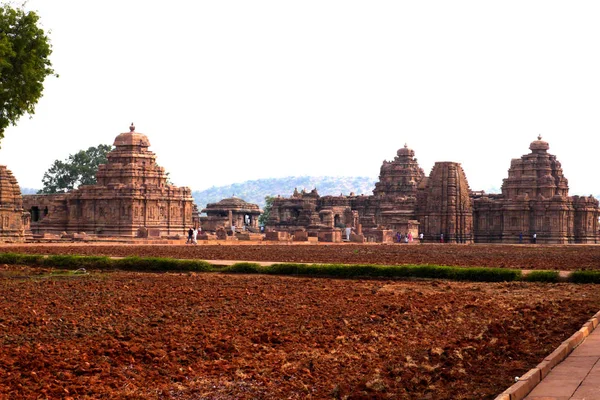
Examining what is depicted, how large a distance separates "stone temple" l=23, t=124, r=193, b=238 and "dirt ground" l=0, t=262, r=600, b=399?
60253mm

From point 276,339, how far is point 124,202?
7158cm

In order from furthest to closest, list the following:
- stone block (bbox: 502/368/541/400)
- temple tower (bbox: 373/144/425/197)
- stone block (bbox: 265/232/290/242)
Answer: temple tower (bbox: 373/144/425/197) < stone block (bbox: 265/232/290/242) < stone block (bbox: 502/368/541/400)

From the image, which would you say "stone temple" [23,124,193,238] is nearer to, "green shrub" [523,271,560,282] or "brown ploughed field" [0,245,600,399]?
"green shrub" [523,271,560,282]

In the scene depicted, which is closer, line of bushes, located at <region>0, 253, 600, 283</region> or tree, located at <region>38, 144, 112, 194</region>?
Result: line of bushes, located at <region>0, 253, 600, 283</region>

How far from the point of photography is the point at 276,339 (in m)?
15.9

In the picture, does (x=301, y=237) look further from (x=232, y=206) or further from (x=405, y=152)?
(x=405, y=152)

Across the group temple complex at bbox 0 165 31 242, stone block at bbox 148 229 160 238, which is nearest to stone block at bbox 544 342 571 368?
temple complex at bbox 0 165 31 242

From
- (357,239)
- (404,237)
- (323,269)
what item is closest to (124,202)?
(357,239)

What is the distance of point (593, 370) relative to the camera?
12078 millimetres

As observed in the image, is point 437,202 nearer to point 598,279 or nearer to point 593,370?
point 598,279

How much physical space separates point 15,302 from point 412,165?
107901 millimetres

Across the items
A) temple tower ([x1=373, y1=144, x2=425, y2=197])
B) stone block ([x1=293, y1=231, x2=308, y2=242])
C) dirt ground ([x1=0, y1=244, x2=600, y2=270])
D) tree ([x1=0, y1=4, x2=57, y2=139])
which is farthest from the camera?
temple tower ([x1=373, y1=144, x2=425, y2=197])

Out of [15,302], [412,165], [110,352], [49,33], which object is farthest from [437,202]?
[110,352]

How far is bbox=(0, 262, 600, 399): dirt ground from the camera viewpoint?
12180 mm
